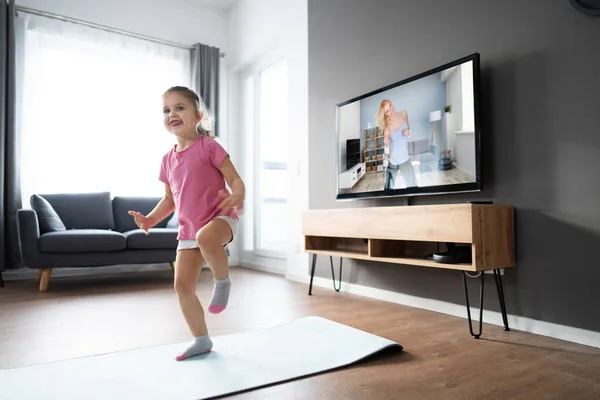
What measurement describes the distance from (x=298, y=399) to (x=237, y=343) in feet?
1.93

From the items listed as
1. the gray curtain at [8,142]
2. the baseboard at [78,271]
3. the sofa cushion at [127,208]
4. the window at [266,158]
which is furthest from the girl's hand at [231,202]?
the baseboard at [78,271]

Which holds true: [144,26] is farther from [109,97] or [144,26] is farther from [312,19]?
[312,19]

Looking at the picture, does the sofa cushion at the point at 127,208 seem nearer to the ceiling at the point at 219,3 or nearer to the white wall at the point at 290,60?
the white wall at the point at 290,60

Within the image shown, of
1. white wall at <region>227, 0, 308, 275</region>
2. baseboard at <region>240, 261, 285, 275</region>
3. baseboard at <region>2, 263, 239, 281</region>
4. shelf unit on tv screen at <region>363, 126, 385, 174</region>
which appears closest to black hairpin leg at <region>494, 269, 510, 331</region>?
shelf unit on tv screen at <region>363, 126, 385, 174</region>

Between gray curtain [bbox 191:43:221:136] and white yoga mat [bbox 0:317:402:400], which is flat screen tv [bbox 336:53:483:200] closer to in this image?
Answer: white yoga mat [bbox 0:317:402:400]

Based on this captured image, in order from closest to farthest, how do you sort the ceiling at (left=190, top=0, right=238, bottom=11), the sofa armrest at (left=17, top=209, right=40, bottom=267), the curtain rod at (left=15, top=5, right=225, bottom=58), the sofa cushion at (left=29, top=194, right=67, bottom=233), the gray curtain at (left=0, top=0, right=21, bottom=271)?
the sofa armrest at (left=17, top=209, right=40, bottom=267)
the sofa cushion at (left=29, top=194, right=67, bottom=233)
the gray curtain at (left=0, top=0, right=21, bottom=271)
the curtain rod at (left=15, top=5, right=225, bottom=58)
the ceiling at (left=190, top=0, right=238, bottom=11)

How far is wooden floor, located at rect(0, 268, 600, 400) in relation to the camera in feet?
4.36

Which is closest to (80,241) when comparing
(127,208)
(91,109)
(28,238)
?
(28,238)

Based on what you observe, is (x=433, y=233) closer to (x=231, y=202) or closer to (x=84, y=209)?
(x=231, y=202)

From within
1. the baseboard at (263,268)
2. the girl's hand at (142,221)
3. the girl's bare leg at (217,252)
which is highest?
the girl's hand at (142,221)

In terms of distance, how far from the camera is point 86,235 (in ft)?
11.2

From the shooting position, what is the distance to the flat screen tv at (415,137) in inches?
85.4

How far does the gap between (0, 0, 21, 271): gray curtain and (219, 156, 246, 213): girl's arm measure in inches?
127

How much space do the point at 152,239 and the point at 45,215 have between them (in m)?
0.90
